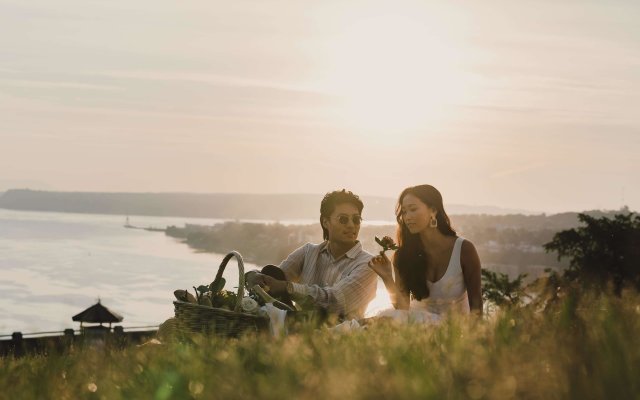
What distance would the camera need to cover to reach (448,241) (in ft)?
24.7

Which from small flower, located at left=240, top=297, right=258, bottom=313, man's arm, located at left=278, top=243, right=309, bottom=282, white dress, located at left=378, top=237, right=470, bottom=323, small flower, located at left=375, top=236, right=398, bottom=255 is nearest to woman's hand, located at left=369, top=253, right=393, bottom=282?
small flower, located at left=375, top=236, right=398, bottom=255

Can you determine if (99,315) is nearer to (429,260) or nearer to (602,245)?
(602,245)

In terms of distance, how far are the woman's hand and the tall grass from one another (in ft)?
11.1

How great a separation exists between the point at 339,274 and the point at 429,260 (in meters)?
0.74

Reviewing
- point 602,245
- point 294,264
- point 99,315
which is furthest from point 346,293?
point 602,245

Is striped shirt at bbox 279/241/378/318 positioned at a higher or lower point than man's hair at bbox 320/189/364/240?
lower

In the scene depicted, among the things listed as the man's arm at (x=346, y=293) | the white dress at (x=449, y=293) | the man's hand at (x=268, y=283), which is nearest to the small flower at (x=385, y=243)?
the man's arm at (x=346, y=293)

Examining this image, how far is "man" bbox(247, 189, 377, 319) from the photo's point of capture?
6.95 meters

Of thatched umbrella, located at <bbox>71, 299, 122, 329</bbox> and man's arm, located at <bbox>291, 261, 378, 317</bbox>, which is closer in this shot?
man's arm, located at <bbox>291, 261, 378, 317</bbox>

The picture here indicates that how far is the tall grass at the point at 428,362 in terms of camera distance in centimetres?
220

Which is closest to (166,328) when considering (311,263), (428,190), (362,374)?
(311,263)

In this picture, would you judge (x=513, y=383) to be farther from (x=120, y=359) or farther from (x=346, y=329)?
(x=120, y=359)

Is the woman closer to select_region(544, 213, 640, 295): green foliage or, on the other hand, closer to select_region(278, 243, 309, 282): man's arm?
select_region(278, 243, 309, 282): man's arm

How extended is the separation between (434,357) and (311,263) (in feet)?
17.6
